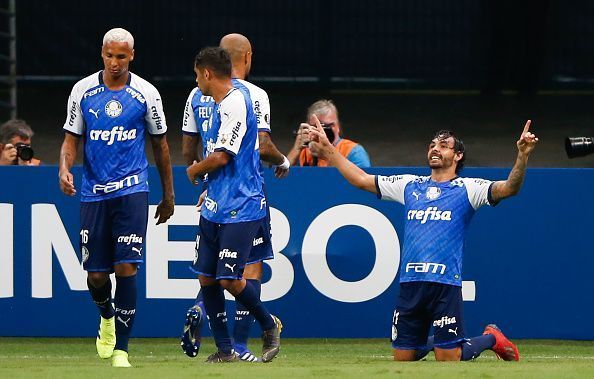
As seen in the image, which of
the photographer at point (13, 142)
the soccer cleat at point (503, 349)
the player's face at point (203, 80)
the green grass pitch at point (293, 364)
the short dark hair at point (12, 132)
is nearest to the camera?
the green grass pitch at point (293, 364)

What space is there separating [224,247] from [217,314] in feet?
1.63

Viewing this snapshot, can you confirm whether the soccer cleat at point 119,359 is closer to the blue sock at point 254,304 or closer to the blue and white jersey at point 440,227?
the blue sock at point 254,304

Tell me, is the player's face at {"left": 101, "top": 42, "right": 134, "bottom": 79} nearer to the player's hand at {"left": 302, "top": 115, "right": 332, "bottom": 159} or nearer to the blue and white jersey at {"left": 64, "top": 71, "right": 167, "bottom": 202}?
the blue and white jersey at {"left": 64, "top": 71, "right": 167, "bottom": 202}

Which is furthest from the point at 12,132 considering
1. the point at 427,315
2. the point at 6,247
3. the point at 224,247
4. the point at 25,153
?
the point at 427,315

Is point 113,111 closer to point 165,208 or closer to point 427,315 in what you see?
point 165,208

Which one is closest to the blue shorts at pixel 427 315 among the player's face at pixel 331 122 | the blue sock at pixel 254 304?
the blue sock at pixel 254 304

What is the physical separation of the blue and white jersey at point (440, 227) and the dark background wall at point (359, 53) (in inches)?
326

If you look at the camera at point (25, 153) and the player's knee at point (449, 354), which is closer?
the player's knee at point (449, 354)

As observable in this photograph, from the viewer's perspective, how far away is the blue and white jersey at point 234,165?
8797 mm

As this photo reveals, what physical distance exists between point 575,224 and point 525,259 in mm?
472

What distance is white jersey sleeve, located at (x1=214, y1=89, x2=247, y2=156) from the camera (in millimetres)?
8773

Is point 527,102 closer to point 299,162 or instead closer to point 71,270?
point 299,162

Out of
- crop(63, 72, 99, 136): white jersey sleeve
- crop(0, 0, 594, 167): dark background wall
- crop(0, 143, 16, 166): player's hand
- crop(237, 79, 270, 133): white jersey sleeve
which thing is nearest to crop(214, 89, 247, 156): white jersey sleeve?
crop(237, 79, 270, 133): white jersey sleeve

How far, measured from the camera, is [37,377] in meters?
7.69
